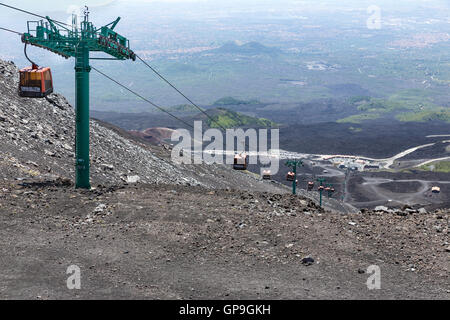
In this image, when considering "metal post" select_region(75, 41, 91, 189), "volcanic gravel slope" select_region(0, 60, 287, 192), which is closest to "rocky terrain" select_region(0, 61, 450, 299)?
"metal post" select_region(75, 41, 91, 189)

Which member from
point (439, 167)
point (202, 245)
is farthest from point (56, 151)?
point (439, 167)

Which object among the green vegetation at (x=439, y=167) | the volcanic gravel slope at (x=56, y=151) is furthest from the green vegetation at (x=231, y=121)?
the volcanic gravel slope at (x=56, y=151)

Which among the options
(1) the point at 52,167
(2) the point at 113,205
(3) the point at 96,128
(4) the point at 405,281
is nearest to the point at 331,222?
(4) the point at 405,281

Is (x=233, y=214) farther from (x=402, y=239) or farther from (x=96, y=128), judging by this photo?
(x=96, y=128)

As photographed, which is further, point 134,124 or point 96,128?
point 134,124

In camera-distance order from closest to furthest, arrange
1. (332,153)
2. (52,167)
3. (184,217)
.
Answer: (184,217) → (52,167) → (332,153)
